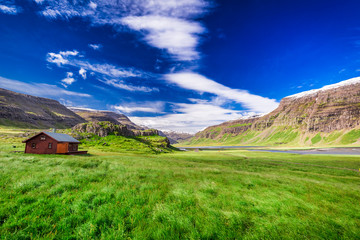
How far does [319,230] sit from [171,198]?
6792 mm

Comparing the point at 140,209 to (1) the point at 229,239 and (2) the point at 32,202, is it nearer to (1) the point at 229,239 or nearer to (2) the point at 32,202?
(1) the point at 229,239

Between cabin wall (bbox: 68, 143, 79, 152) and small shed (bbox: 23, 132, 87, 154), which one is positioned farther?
cabin wall (bbox: 68, 143, 79, 152)

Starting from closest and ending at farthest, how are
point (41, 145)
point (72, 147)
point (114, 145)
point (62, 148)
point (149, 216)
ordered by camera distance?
point (149, 216), point (41, 145), point (62, 148), point (72, 147), point (114, 145)

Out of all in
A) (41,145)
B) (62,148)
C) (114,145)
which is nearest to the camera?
(41,145)

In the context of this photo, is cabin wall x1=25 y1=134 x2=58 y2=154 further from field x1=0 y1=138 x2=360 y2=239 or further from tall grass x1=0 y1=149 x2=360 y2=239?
tall grass x1=0 y1=149 x2=360 y2=239

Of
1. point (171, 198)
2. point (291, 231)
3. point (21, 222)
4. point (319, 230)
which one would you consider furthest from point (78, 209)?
point (319, 230)

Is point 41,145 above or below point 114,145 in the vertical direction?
above

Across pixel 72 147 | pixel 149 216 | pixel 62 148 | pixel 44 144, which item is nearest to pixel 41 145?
pixel 44 144

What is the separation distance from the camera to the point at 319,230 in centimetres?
614

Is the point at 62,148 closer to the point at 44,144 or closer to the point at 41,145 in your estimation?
the point at 44,144

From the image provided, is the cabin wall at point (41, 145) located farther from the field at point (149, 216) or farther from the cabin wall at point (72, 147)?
the field at point (149, 216)

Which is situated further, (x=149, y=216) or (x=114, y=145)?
(x=114, y=145)

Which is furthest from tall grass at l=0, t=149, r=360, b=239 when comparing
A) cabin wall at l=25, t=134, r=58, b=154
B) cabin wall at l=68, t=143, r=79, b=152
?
cabin wall at l=68, t=143, r=79, b=152

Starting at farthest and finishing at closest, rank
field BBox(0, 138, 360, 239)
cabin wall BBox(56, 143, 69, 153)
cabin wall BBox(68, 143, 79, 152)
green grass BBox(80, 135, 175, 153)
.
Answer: green grass BBox(80, 135, 175, 153) → cabin wall BBox(68, 143, 79, 152) → cabin wall BBox(56, 143, 69, 153) → field BBox(0, 138, 360, 239)
